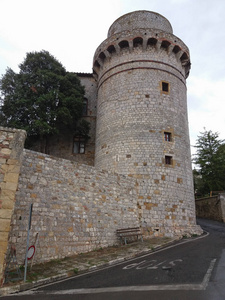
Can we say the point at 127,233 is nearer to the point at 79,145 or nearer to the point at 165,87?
the point at 165,87

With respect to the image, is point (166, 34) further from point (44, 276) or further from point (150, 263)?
point (44, 276)

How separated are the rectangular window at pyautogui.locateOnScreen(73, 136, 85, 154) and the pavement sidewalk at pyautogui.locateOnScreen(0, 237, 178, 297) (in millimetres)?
10763

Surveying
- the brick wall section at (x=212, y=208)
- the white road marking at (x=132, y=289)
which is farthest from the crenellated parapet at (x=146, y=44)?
the white road marking at (x=132, y=289)

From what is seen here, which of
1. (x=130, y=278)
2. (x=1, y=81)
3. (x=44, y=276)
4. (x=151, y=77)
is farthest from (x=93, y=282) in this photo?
(x=1, y=81)

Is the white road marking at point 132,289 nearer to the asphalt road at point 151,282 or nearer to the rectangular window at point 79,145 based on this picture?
the asphalt road at point 151,282

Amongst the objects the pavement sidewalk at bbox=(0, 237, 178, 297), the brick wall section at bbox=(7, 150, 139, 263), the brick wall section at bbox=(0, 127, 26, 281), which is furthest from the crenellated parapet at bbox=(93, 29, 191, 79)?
the pavement sidewalk at bbox=(0, 237, 178, 297)

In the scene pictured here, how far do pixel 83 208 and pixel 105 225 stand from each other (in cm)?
149

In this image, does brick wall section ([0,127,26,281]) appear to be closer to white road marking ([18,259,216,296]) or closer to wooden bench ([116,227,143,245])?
white road marking ([18,259,216,296])

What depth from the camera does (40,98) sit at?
16297 mm

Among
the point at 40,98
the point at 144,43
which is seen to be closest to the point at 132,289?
the point at 40,98

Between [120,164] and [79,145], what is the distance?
7.48m

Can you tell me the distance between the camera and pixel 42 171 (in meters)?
9.16

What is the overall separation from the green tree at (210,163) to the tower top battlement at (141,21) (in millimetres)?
13717

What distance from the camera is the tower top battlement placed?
17.2m
